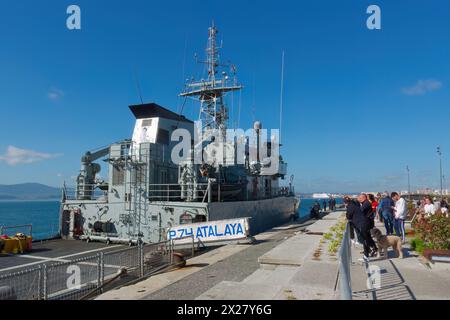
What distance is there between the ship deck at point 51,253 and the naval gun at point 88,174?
10.4ft

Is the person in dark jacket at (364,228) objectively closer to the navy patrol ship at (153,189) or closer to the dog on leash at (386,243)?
the dog on leash at (386,243)

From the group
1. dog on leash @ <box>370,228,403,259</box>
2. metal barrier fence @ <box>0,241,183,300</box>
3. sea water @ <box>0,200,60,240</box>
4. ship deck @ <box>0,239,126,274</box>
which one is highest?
dog on leash @ <box>370,228,403,259</box>

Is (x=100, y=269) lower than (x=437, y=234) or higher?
lower

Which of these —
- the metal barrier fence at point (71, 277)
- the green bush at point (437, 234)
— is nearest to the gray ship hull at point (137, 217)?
the metal barrier fence at point (71, 277)

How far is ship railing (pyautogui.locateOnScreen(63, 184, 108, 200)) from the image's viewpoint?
20094 mm

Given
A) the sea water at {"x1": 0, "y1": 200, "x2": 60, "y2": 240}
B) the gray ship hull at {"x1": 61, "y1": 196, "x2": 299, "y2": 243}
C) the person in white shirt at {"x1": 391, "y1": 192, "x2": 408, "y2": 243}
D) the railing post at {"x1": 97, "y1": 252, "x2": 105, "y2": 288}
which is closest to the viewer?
the railing post at {"x1": 97, "y1": 252, "x2": 105, "y2": 288}

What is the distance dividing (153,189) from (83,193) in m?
5.22

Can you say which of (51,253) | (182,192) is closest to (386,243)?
(182,192)

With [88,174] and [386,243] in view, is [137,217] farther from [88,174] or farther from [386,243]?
[386,243]

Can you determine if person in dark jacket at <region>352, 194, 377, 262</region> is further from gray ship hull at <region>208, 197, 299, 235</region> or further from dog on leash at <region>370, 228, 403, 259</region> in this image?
gray ship hull at <region>208, 197, 299, 235</region>

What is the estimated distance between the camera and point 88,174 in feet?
→ 69.4

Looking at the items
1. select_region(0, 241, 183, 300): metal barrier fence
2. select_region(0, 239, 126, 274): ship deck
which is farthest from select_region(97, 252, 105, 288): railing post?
select_region(0, 239, 126, 274): ship deck
